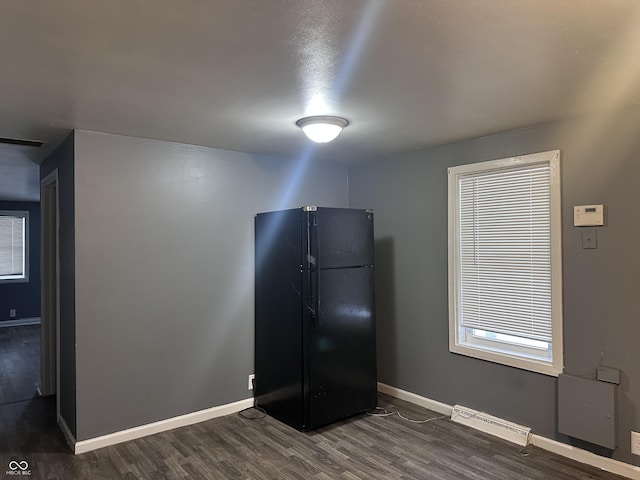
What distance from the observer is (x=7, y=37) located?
1.70 metres

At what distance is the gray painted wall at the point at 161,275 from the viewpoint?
3143 mm

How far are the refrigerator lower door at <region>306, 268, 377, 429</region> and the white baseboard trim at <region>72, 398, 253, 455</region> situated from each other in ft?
2.66

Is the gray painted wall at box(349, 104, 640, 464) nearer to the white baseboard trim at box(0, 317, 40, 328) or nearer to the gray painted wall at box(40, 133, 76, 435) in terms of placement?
the gray painted wall at box(40, 133, 76, 435)

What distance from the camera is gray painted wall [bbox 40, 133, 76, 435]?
315cm

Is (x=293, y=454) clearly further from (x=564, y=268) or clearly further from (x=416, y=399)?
(x=564, y=268)

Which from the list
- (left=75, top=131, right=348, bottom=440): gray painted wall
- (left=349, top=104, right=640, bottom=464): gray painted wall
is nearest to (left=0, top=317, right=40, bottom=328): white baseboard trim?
(left=75, top=131, right=348, bottom=440): gray painted wall

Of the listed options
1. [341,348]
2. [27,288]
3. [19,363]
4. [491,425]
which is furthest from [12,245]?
[491,425]

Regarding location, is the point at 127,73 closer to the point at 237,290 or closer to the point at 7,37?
the point at 7,37

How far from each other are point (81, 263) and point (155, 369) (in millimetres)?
970

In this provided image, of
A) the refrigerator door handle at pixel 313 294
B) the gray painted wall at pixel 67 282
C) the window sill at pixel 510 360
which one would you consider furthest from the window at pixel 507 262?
the gray painted wall at pixel 67 282

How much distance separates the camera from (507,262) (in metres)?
3.30

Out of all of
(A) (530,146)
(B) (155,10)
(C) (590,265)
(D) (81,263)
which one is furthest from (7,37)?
(C) (590,265)

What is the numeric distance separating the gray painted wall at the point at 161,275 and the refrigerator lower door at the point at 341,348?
823mm

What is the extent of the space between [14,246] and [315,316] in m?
7.24
